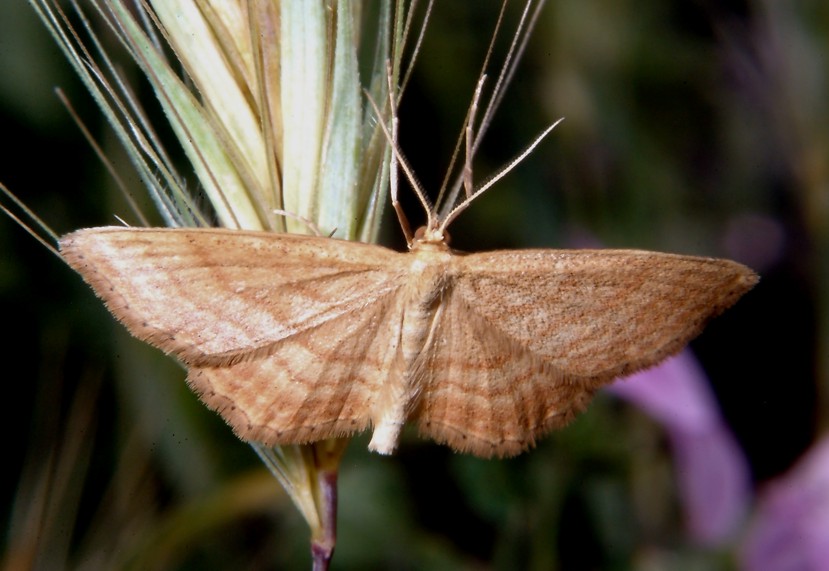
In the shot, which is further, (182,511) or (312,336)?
(182,511)

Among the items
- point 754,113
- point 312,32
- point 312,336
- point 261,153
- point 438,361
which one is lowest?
point 754,113

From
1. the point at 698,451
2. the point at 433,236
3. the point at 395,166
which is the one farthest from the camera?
the point at 698,451

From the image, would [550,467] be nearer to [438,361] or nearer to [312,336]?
[438,361]

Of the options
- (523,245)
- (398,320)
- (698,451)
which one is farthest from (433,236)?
(523,245)

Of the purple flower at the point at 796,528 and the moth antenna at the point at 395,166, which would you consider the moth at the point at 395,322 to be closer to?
the moth antenna at the point at 395,166

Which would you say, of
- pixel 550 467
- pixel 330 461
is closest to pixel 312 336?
pixel 330 461

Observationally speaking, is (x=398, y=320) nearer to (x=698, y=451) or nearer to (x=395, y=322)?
(x=395, y=322)

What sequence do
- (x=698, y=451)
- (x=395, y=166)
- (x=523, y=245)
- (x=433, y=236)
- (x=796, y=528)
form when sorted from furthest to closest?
(x=523, y=245), (x=698, y=451), (x=796, y=528), (x=433, y=236), (x=395, y=166)

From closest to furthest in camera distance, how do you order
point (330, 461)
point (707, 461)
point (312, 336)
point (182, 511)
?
point (330, 461), point (312, 336), point (182, 511), point (707, 461)
